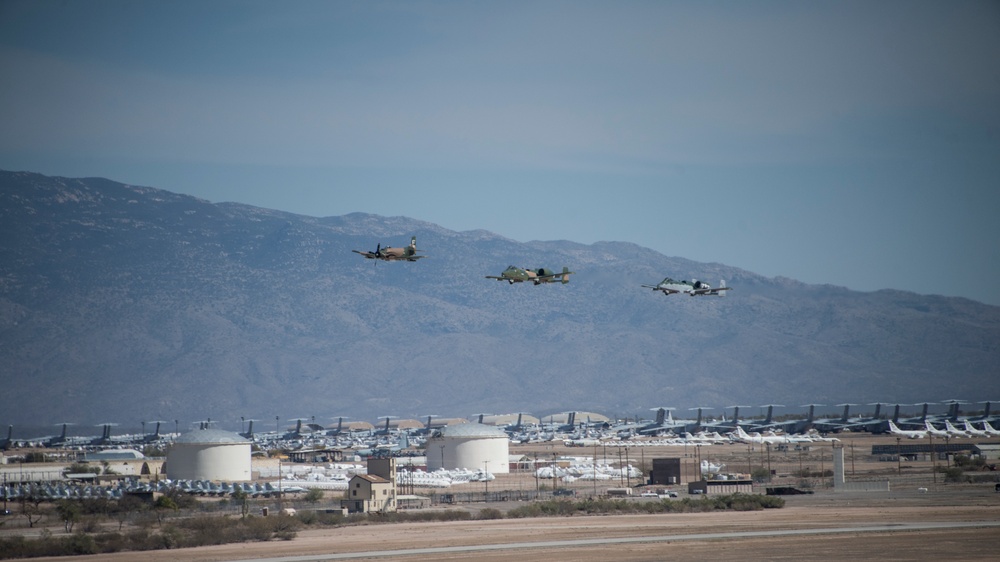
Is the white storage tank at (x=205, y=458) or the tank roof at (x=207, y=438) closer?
the white storage tank at (x=205, y=458)

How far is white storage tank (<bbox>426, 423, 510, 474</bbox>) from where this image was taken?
10475cm

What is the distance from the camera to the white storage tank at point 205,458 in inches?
3688

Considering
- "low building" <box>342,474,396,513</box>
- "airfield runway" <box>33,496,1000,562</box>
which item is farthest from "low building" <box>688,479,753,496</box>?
"low building" <box>342,474,396,513</box>

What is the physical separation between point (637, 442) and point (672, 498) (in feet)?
277

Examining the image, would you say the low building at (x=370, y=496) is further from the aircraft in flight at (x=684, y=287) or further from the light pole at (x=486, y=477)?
the aircraft in flight at (x=684, y=287)

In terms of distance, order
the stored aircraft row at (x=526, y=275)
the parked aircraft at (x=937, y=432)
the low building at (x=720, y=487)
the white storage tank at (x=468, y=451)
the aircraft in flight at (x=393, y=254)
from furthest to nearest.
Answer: the parked aircraft at (x=937, y=432) → the white storage tank at (x=468, y=451) → the low building at (x=720, y=487) → the stored aircraft row at (x=526, y=275) → the aircraft in flight at (x=393, y=254)

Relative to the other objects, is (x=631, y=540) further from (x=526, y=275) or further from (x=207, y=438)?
(x=207, y=438)

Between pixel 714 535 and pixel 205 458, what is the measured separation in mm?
52160

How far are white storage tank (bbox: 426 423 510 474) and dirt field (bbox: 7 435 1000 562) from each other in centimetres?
3177

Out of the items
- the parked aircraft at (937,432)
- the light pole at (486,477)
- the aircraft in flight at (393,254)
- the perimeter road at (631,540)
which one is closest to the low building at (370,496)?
the light pole at (486,477)

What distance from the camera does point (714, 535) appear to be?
171ft

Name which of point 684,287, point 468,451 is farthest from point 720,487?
point 468,451

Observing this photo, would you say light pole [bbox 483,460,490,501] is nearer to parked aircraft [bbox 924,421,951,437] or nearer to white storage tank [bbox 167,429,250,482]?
white storage tank [bbox 167,429,250,482]

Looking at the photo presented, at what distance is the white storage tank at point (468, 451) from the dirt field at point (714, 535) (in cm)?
3177
